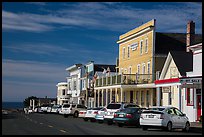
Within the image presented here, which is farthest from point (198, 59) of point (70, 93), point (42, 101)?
point (42, 101)

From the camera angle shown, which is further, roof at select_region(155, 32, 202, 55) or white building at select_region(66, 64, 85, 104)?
white building at select_region(66, 64, 85, 104)

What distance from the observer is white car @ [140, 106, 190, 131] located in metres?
23.7

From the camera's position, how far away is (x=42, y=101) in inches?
4783

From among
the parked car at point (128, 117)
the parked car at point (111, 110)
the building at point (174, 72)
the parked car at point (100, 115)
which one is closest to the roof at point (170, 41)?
the building at point (174, 72)

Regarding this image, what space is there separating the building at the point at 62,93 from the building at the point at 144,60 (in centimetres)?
3777

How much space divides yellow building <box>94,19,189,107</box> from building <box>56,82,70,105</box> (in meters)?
37.7

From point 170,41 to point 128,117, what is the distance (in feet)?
69.0

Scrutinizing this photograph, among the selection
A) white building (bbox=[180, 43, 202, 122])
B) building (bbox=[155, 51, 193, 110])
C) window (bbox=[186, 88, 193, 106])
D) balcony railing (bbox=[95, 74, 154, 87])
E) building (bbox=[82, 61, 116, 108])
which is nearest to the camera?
white building (bbox=[180, 43, 202, 122])

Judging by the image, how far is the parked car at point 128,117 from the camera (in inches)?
1070

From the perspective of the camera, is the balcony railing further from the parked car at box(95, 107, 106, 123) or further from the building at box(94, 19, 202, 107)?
the parked car at box(95, 107, 106, 123)

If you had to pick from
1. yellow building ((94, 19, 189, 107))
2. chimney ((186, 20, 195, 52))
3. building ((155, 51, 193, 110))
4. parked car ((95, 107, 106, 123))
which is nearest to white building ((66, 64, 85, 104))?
yellow building ((94, 19, 189, 107))

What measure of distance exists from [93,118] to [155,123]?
1143 cm

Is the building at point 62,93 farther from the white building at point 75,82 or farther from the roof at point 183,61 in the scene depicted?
the roof at point 183,61

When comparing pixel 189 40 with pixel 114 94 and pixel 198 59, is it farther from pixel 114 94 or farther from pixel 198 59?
pixel 114 94
